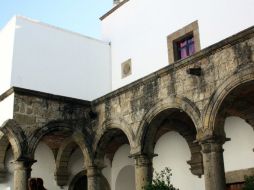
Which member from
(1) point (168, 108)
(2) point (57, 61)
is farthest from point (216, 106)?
(2) point (57, 61)

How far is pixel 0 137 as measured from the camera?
1066 cm

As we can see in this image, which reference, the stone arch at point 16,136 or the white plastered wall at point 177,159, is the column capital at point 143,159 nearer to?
the white plastered wall at point 177,159

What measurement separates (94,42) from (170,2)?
271 centimetres

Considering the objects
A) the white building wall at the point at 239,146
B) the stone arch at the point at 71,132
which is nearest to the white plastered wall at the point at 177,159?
the white building wall at the point at 239,146

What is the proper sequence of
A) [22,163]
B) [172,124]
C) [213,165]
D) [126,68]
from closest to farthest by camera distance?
[213,165]
[22,163]
[172,124]
[126,68]

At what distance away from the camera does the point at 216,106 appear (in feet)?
25.1

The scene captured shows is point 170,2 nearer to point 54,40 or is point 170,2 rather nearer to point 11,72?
point 54,40

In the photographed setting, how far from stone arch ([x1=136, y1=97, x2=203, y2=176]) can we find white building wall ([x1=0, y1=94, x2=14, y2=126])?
9.65 ft

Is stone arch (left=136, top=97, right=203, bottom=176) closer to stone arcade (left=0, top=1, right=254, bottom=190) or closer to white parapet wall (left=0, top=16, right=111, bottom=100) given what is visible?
stone arcade (left=0, top=1, right=254, bottom=190)

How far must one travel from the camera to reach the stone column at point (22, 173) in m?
9.24

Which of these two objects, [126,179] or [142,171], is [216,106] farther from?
[126,179]

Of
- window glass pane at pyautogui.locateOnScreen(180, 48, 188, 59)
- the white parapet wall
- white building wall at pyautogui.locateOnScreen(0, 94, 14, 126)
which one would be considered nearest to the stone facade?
white building wall at pyautogui.locateOnScreen(0, 94, 14, 126)

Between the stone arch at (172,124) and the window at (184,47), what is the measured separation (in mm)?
1676

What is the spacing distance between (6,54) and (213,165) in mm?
6437
